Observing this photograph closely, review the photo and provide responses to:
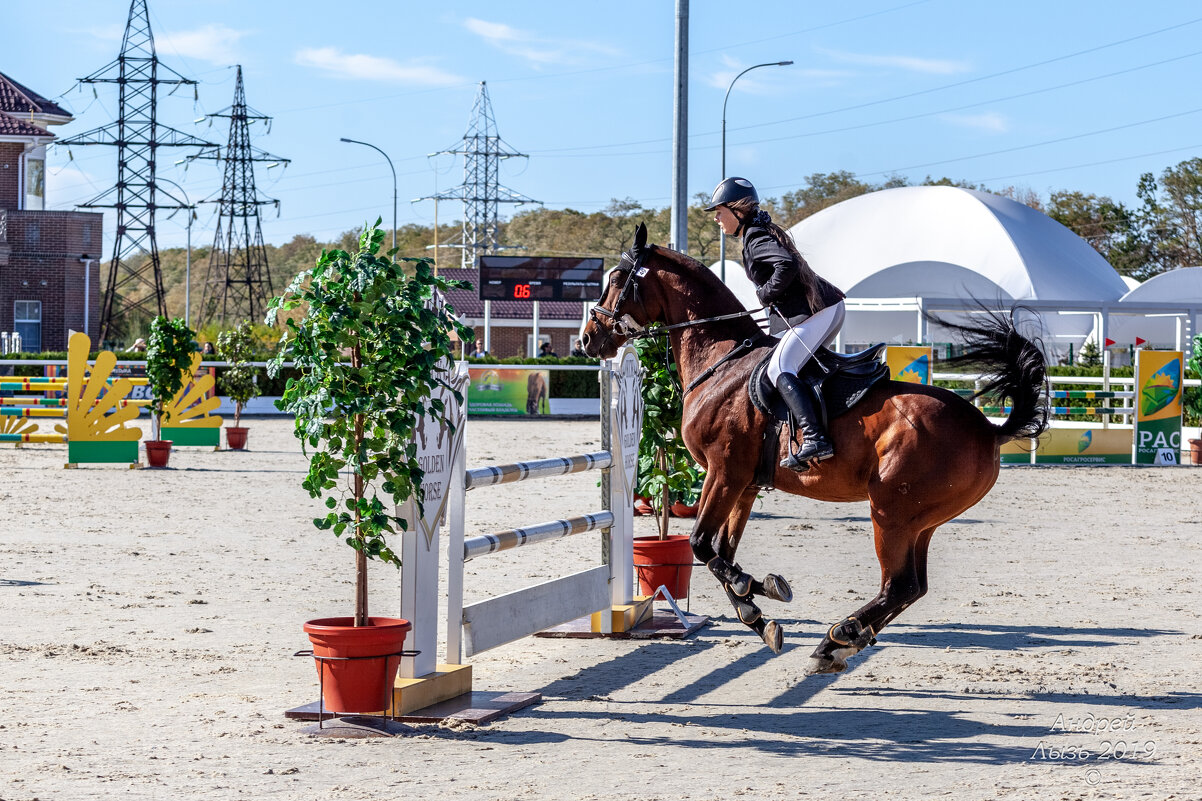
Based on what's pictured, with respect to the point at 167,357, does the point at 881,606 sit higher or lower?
lower

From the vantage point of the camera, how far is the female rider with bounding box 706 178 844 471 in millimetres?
6188

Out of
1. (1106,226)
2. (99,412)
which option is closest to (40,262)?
(99,412)

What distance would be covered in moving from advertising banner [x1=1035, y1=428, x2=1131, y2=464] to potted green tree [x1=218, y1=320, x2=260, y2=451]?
14362mm

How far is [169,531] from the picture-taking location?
12.4m

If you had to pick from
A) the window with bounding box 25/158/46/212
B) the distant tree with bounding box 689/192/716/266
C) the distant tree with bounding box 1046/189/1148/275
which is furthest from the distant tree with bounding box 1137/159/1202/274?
the window with bounding box 25/158/46/212

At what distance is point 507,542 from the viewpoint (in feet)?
21.2

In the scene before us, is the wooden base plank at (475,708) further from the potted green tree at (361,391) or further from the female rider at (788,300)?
the female rider at (788,300)

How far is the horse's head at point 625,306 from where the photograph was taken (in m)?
6.96

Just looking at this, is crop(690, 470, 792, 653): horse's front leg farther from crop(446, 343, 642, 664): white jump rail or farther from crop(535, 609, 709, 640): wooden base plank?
crop(535, 609, 709, 640): wooden base plank

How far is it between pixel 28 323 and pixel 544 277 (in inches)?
651

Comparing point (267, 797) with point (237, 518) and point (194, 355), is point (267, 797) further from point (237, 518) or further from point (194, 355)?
point (194, 355)

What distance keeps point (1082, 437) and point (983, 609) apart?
15328mm

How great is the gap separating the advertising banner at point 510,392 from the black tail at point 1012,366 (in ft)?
91.5

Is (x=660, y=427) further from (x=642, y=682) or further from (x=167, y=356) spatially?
(x=167, y=356)
